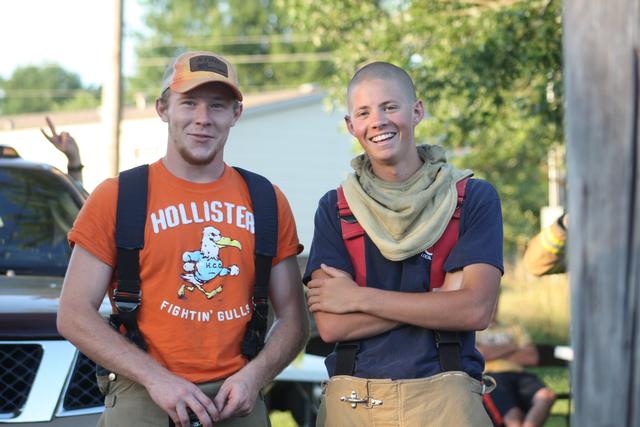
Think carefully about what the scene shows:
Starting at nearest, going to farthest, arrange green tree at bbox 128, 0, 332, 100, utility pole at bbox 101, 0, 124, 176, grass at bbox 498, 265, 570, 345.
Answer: utility pole at bbox 101, 0, 124, 176 → grass at bbox 498, 265, 570, 345 → green tree at bbox 128, 0, 332, 100

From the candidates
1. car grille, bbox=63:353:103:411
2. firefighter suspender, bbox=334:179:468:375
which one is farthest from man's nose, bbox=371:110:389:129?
car grille, bbox=63:353:103:411

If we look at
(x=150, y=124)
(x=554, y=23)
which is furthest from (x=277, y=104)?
(x=554, y=23)

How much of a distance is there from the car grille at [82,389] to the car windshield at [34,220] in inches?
37.4

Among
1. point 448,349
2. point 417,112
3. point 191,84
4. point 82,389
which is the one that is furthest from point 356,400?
point 82,389

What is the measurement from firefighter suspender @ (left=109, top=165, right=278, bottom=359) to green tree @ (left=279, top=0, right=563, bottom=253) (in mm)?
6978

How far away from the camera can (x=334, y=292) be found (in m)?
3.69

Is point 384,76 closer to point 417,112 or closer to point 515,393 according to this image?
point 417,112

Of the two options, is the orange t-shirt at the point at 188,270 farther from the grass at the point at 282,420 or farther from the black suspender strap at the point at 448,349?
the grass at the point at 282,420

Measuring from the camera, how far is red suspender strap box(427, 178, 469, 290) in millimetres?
3674

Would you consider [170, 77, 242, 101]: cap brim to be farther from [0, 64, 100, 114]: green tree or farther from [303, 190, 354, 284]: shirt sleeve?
[0, 64, 100, 114]: green tree

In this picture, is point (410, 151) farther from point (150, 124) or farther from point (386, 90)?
point (150, 124)

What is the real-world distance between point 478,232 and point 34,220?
302cm

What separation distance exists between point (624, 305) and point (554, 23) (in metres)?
8.73

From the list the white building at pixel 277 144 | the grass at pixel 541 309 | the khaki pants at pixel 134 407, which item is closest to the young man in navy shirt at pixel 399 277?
the khaki pants at pixel 134 407
